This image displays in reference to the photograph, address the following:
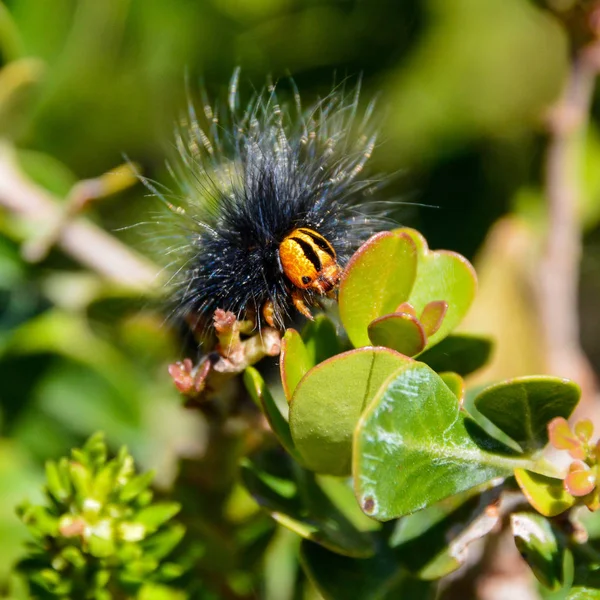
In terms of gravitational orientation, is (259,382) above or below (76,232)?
above

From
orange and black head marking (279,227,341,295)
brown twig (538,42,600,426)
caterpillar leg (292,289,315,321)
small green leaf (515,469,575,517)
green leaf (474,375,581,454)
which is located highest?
orange and black head marking (279,227,341,295)

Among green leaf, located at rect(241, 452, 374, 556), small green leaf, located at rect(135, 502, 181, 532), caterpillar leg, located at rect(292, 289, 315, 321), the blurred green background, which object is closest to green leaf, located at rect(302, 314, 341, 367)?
caterpillar leg, located at rect(292, 289, 315, 321)

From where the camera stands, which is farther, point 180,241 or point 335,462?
point 180,241

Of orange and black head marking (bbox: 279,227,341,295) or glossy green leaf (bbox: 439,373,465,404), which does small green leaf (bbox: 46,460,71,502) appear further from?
glossy green leaf (bbox: 439,373,465,404)

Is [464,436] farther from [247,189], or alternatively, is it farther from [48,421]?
[48,421]

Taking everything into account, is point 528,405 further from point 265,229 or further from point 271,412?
point 265,229

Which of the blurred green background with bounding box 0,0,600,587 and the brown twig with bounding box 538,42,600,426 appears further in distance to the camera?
the brown twig with bounding box 538,42,600,426

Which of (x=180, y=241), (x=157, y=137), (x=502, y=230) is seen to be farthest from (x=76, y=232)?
(x=502, y=230)

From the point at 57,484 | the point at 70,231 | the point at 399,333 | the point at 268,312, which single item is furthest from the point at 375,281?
the point at 70,231
